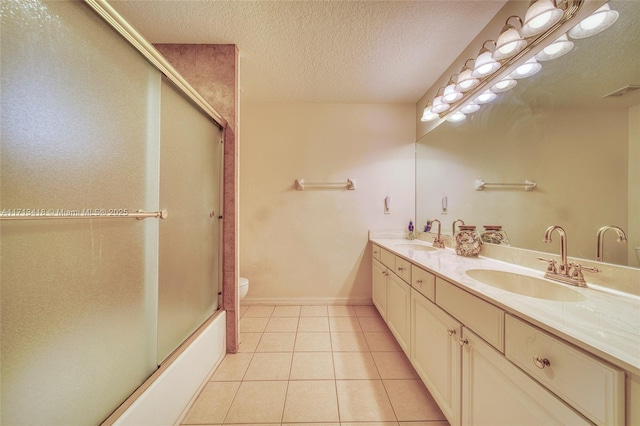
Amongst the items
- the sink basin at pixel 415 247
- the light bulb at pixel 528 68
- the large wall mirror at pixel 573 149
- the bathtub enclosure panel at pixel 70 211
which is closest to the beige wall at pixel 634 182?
the large wall mirror at pixel 573 149

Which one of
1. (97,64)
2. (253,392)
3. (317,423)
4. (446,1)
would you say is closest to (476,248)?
(317,423)

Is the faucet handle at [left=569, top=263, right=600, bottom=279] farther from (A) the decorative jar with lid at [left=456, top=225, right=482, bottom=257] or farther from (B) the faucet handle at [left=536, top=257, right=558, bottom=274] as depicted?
(A) the decorative jar with lid at [left=456, top=225, right=482, bottom=257]

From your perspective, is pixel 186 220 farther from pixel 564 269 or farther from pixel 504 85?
pixel 504 85

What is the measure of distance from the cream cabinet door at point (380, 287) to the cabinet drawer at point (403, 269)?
0.94 ft

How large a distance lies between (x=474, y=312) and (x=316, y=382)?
1029 millimetres

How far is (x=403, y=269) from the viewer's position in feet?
4.91

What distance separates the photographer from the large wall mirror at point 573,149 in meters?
0.81

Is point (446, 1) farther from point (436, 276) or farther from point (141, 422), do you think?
point (141, 422)

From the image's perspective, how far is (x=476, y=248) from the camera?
1.46m

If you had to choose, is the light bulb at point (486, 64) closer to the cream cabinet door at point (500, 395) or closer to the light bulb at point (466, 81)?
the light bulb at point (466, 81)

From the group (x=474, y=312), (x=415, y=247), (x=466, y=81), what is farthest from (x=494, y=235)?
(x=466, y=81)

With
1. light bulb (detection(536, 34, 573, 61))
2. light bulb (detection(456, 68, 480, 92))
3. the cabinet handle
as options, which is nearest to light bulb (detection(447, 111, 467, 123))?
light bulb (detection(456, 68, 480, 92))

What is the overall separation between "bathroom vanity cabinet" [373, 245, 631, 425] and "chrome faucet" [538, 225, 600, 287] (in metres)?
0.45

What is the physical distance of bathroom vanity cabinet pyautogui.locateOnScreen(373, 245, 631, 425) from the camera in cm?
49
